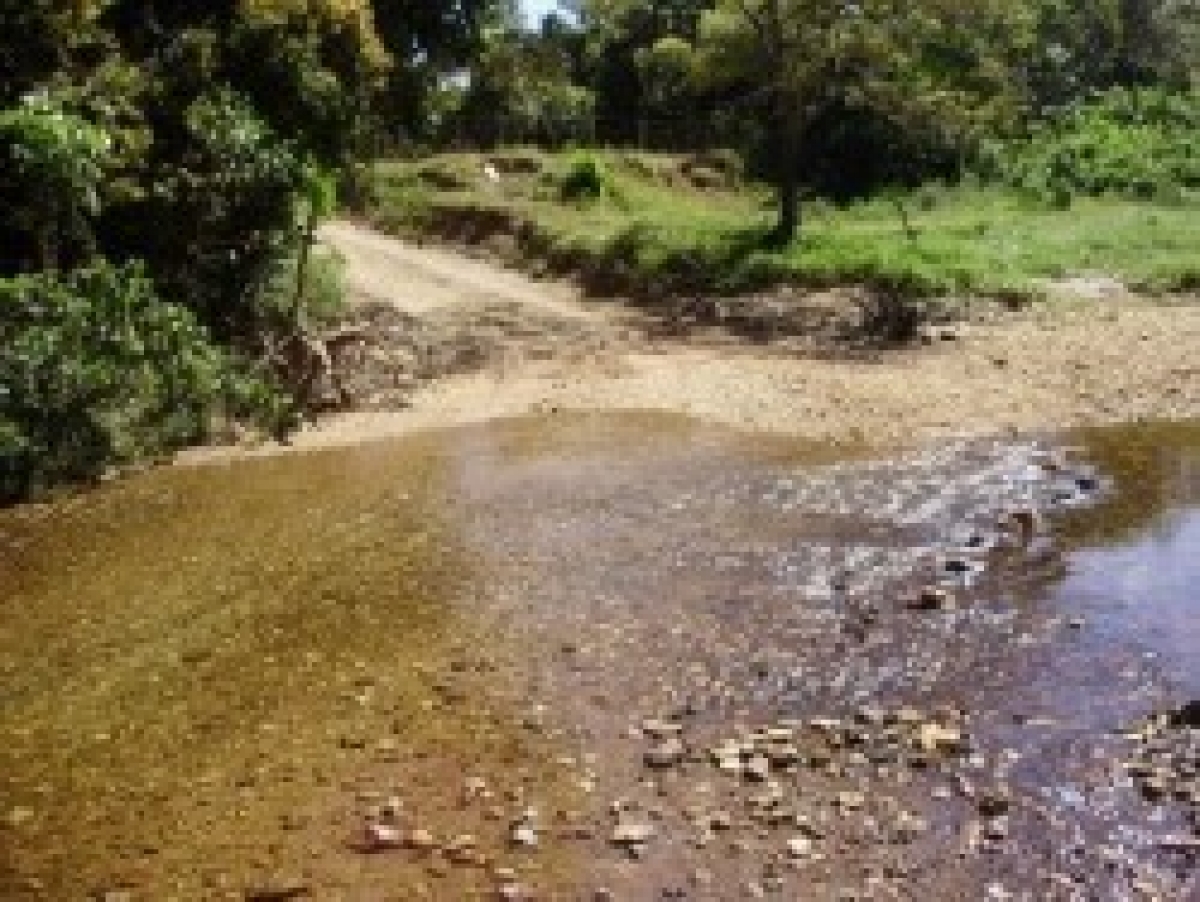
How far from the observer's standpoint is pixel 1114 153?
32.7 metres

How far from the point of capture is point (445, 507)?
14.7 m

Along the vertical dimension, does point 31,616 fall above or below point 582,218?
below

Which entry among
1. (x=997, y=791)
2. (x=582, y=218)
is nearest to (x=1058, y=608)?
(x=997, y=791)

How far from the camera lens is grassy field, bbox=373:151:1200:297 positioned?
2348cm

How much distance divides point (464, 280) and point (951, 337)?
32.0 ft

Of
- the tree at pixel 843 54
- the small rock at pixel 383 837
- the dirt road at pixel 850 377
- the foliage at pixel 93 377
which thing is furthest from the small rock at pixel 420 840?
the tree at pixel 843 54

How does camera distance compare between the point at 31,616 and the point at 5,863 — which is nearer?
the point at 5,863

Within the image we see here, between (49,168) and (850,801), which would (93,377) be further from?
(850,801)

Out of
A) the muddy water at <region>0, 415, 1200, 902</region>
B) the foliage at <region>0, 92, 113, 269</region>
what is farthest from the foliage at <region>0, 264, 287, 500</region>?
the foliage at <region>0, 92, 113, 269</region>

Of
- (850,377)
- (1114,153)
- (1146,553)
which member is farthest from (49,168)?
(1114,153)

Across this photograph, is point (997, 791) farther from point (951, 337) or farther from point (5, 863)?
point (951, 337)

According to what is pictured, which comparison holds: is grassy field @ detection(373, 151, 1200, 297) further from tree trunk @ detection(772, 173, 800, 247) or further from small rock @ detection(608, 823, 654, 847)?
small rock @ detection(608, 823, 654, 847)

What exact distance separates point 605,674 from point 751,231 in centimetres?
1772

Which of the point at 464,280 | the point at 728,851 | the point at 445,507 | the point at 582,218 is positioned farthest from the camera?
the point at 582,218
